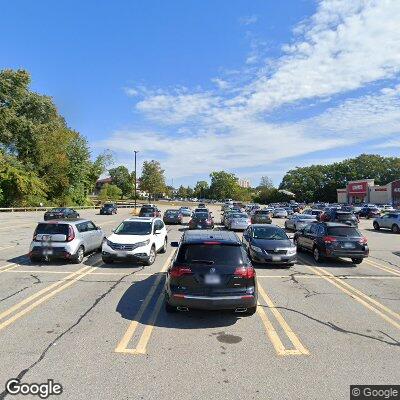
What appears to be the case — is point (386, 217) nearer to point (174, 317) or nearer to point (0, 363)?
point (174, 317)

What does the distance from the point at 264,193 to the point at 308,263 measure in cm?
14536

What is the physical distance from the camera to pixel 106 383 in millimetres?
4727

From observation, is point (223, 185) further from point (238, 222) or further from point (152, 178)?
point (238, 222)

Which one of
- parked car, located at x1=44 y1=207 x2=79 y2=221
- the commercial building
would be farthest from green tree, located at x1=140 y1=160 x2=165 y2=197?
parked car, located at x1=44 y1=207 x2=79 y2=221

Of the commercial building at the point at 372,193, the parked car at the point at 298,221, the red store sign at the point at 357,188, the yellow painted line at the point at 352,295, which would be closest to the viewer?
the yellow painted line at the point at 352,295

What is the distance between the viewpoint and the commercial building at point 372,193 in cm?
8450

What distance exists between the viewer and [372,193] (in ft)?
298

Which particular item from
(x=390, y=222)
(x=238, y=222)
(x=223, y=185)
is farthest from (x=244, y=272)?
(x=223, y=185)

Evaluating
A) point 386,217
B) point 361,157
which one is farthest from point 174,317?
point 361,157

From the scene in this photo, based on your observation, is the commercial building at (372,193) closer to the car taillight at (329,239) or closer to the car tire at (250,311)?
the car taillight at (329,239)

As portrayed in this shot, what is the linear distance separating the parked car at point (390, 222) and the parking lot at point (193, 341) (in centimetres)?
2142

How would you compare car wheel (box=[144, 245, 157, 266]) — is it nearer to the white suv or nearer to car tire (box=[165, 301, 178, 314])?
the white suv

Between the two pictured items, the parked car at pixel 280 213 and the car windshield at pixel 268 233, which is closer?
the car windshield at pixel 268 233

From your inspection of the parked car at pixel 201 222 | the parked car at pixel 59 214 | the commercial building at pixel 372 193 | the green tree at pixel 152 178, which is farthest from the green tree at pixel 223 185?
the parked car at pixel 201 222
